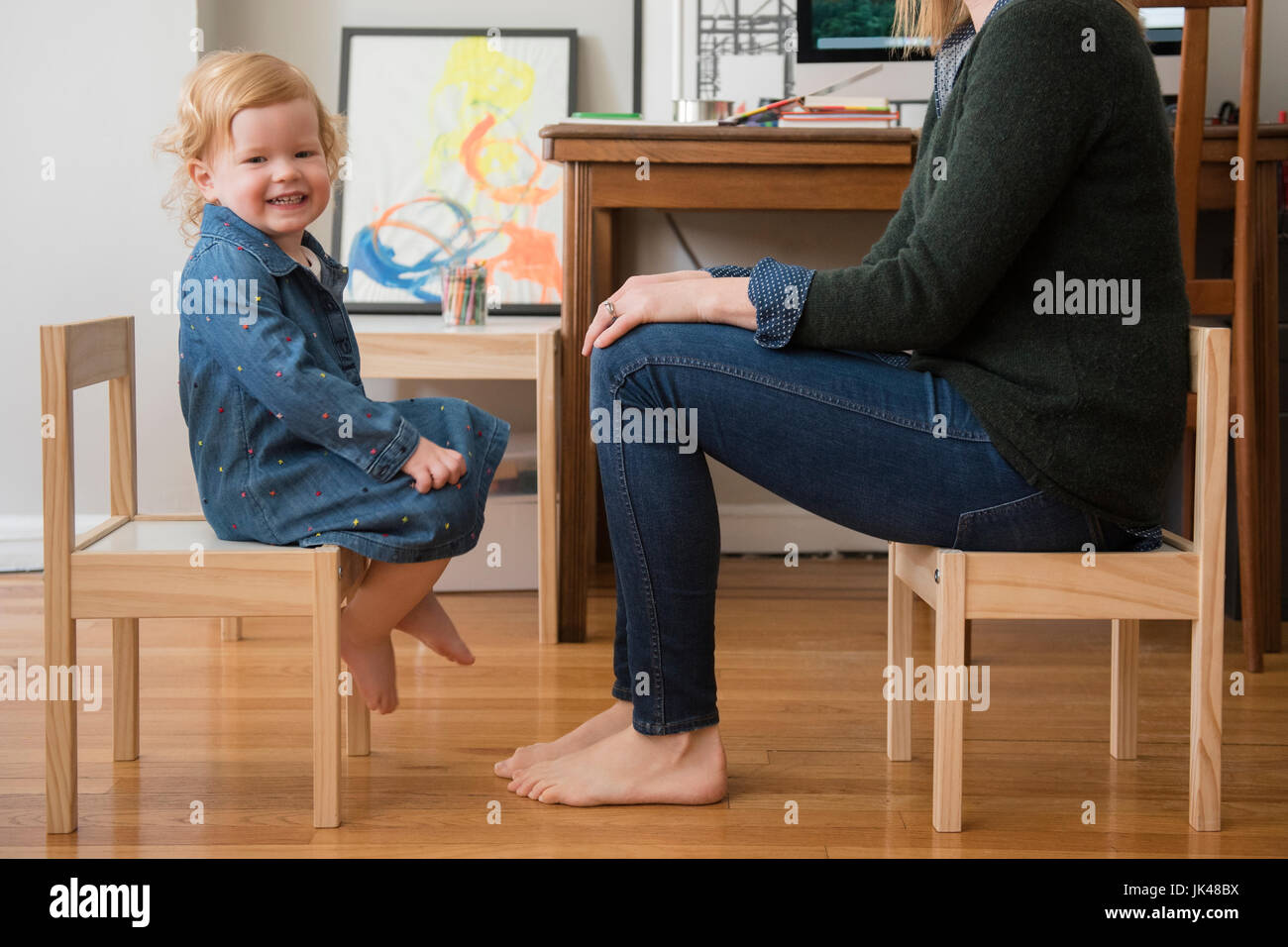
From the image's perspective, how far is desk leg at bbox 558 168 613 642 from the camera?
83.5 inches

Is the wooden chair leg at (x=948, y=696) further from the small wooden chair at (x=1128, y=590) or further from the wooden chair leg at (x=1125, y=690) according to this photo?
the wooden chair leg at (x=1125, y=690)

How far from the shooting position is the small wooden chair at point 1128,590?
1.30 meters

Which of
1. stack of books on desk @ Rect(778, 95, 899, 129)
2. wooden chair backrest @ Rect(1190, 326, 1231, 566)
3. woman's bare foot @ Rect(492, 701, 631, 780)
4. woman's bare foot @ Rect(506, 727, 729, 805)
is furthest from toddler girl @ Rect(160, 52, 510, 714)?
stack of books on desk @ Rect(778, 95, 899, 129)

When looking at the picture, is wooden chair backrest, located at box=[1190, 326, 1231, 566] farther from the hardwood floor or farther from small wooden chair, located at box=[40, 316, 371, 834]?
small wooden chair, located at box=[40, 316, 371, 834]

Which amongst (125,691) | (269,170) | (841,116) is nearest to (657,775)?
(125,691)

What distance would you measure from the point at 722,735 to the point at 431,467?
0.55 m

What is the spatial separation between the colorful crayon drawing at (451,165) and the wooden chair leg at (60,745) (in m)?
1.50

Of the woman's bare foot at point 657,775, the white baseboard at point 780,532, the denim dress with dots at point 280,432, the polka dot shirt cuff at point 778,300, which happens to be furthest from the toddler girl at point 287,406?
the white baseboard at point 780,532

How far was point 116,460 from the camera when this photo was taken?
5.14ft

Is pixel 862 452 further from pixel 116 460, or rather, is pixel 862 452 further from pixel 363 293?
pixel 363 293

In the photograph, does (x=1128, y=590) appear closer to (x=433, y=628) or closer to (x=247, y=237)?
(x=433, y=628)

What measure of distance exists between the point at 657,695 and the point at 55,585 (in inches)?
24.1
